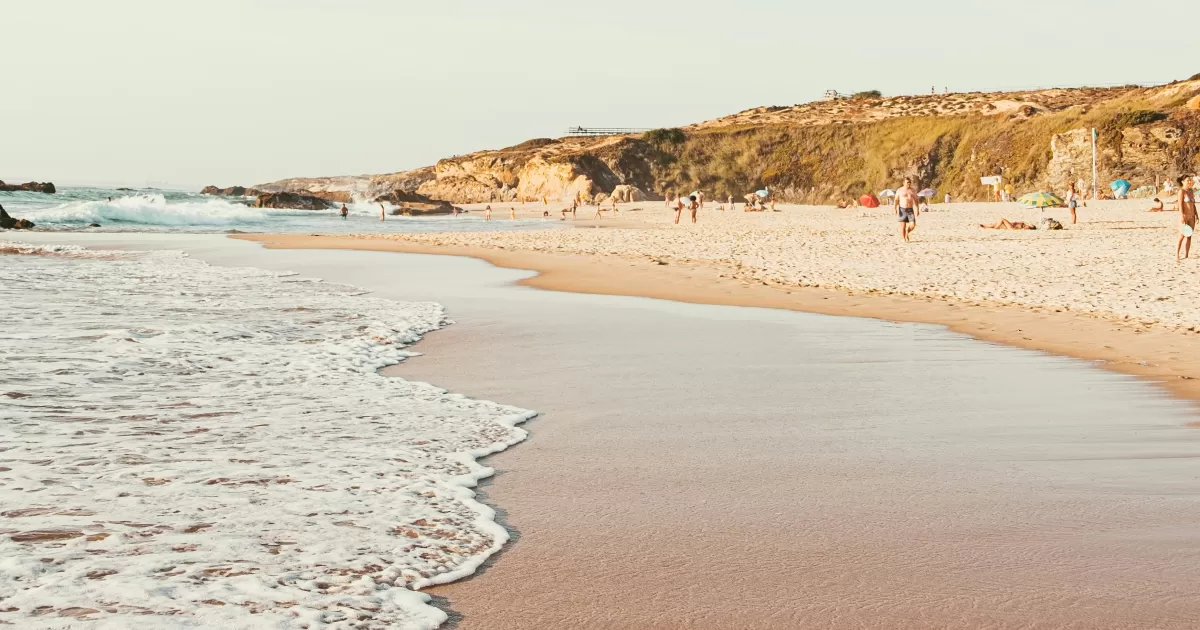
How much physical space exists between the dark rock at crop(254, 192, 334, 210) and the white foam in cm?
6943

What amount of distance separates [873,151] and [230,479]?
8822 centimetres

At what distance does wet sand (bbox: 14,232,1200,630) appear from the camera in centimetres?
359

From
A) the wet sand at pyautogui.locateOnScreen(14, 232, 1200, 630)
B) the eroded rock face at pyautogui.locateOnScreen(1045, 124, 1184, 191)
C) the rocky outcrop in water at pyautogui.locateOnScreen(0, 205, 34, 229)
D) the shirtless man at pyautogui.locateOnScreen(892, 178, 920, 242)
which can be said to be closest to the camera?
the wet sand at pyautogui.locateOnScreen(14, 232, 1200, 630)

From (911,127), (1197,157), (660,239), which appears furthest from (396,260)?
(911,127)

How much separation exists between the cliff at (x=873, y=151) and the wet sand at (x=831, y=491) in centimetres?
6383

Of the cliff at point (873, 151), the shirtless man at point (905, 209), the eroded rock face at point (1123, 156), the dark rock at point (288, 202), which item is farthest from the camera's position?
the dark rock at point (288, 202)

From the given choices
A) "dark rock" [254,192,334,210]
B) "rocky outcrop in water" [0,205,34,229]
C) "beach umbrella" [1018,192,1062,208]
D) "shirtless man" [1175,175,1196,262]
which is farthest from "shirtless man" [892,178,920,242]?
"dark rock" [254,192,334,210]

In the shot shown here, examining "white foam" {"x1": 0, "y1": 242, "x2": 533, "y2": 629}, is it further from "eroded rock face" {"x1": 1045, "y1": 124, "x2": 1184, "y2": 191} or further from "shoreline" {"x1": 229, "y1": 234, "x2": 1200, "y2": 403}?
"eroded rock face" {"x1": 1045, "y1": 124, "x2": 1184, "y2": 191}

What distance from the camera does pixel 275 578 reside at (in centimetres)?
385

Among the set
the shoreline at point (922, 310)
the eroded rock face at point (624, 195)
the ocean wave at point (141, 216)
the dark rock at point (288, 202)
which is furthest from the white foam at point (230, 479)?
the eroded rock face at point (624, 195)

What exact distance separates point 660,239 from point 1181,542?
26350mm

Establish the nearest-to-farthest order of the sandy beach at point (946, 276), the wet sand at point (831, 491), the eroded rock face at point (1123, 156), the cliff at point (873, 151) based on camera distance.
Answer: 1. the wet sand at point (831, 491)
2. the sandy beach at point (946, 276)
3. the eroded rock face at point (1123, 156)
4. the cliff at point (873, 151)

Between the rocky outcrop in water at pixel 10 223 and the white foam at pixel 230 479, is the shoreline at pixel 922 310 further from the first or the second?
the rocky outcrop in water at pixel 10 223

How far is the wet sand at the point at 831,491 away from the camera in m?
3.59
